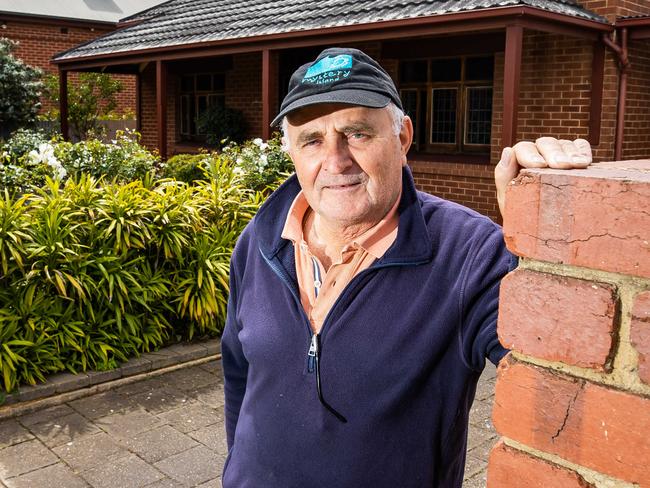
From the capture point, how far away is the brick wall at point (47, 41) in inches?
844

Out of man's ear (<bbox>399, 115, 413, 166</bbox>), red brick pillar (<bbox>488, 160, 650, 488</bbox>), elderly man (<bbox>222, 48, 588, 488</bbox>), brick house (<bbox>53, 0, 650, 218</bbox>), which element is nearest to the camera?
red brick pillar (<bbox>488, 160, 650, 488</bbox>)

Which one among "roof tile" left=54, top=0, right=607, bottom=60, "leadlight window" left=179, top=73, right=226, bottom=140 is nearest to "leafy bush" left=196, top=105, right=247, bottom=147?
"leadlight window" left=179, top=73, right=226, bottom=140

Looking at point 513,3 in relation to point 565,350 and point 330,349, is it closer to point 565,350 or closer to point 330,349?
point 330,349

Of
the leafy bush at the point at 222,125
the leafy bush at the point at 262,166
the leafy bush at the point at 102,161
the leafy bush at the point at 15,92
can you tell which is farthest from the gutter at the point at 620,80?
the leafy bush at the point at 15,92

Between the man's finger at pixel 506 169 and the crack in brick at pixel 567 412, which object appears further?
the man's finger at pixel 506 169

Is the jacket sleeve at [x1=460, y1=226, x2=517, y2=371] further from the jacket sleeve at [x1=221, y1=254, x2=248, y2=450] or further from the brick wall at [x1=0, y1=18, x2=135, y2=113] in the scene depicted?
the brick wall at [x1=0, y1=18, x2=135, y2=113]

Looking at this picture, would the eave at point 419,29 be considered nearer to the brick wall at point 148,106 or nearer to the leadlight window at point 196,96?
the leadlight window at point 196,96

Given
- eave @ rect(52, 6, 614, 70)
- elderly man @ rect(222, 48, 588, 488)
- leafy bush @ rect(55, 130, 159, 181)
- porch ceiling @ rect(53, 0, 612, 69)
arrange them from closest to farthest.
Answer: elderly man @ rect(222, 48, 588, 488)
eave @ rect(52, 6, 614, 70)
porch ceiling @ rect(53, 0, 612, 69)
leafy bush @ rect(55, 130, 159, 181)

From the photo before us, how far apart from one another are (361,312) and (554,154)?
0.76 m

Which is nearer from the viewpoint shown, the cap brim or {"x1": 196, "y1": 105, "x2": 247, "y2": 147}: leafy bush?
the cap brim

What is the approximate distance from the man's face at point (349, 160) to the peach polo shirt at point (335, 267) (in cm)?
4

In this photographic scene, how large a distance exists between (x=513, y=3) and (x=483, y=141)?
3006 millimetres

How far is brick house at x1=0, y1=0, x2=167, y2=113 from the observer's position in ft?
70.1

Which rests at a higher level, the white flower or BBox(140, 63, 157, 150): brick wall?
BBox(140, 63, 157, 150): brick wall
